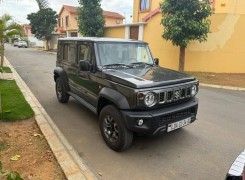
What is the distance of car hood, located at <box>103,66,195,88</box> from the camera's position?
3687mm

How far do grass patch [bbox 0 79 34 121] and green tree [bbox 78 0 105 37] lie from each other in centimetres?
1414

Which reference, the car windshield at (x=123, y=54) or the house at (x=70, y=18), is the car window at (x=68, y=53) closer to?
the car windshield at (x=123, y=54)

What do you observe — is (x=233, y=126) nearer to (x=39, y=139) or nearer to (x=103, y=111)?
(x=103, y=111)

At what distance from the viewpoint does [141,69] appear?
185 inches

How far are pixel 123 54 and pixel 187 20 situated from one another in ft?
26.4

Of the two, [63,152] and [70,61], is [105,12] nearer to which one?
[70,61]

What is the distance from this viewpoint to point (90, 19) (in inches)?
819

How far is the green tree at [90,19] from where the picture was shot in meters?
20.8

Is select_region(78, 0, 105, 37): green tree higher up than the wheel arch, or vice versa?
select_region(78, 0, 105, 37): green tree

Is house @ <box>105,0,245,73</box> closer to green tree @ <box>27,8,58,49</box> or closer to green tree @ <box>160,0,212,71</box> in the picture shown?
green tree @ <box>160,0,212,71</box>

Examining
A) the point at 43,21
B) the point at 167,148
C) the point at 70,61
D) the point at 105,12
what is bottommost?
the point at 167,148

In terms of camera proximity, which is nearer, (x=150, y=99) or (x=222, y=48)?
(x=150, y=99)

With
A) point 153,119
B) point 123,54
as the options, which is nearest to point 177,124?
point 153,119

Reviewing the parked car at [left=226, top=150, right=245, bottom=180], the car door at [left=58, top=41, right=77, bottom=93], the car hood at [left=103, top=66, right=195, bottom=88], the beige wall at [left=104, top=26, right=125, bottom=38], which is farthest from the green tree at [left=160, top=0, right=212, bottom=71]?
the parked car at [left=226, top=150, right=245, bottom=180]
